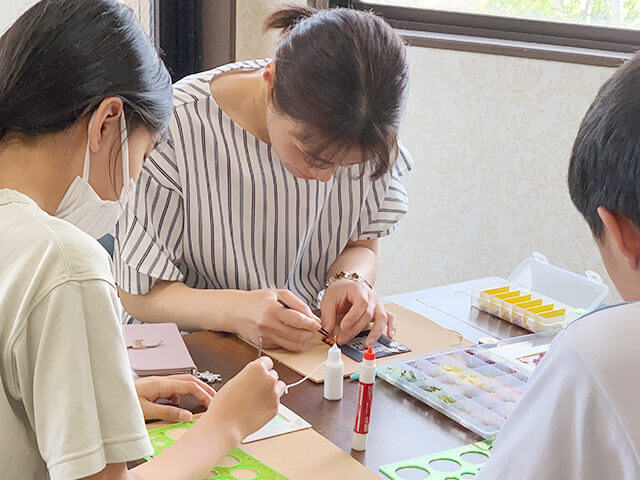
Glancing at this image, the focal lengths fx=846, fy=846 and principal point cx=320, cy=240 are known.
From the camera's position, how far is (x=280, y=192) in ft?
6.11

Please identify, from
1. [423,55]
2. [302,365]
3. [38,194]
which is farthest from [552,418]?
[423,55]

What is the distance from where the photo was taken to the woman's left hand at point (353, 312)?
167 centimetres

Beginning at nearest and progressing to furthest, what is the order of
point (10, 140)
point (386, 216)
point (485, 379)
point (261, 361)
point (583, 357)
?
point (583, 357) → point (10, 140) → point (261, 361) → point (485, 379) → point (386, 216)

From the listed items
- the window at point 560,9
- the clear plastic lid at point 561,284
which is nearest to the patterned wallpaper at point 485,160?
the window at point 560,9

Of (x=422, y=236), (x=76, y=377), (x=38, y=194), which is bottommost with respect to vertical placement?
(x=422, y=236)

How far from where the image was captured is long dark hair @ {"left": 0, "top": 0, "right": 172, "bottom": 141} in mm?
953

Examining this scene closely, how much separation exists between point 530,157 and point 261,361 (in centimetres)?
190

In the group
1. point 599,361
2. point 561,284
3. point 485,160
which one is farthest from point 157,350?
point 485,160

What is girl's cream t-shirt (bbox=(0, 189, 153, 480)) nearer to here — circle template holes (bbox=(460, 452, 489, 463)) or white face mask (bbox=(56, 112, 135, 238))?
white face mask (bbox=(56, 112, 135, 238))

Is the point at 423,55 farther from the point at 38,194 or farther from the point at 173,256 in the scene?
the point at 38,194

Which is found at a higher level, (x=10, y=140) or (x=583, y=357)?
(x=10, y=140)

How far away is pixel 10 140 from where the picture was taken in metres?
0.98

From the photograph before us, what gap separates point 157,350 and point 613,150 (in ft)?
2.93

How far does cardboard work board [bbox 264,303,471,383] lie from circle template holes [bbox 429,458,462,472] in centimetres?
29
